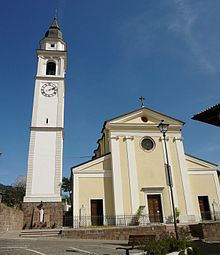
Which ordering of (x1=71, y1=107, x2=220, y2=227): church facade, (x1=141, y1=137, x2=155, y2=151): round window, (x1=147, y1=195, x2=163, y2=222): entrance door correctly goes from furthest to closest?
(x1=141, y1=137, x2=155, y2=151): round window → (x1=147, y1=195, x2=163, y2=222): entrance door → (x1=71, y1=107, x2=220, y2=227): church facade

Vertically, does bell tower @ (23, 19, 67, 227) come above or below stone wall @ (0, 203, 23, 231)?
above

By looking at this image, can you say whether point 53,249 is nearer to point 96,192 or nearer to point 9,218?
point 96,192

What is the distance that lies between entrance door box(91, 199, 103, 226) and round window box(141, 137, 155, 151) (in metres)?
6.74

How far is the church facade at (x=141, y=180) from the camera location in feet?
68.1

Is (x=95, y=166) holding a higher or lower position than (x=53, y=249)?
higher

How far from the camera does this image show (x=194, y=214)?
71.4 ft

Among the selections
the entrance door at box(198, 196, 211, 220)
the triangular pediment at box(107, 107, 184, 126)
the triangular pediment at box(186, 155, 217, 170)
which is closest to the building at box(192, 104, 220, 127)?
the triangular pediment at box(107, 107, 184, 126)

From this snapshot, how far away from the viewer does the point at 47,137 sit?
Result: 2231 cm

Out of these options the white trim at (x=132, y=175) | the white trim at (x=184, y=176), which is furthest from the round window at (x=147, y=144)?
the white trim at (x=184, y=176)

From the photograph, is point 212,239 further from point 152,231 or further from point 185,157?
point 185,157

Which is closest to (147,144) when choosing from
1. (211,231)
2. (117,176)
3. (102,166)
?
(117,176)

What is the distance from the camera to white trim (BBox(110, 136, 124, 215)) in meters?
20.6

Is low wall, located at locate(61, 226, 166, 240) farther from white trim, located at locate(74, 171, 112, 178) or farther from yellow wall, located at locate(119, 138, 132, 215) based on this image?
white trim, located at locate(74, 171, 112, 178)

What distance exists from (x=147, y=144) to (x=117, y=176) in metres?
4.70
